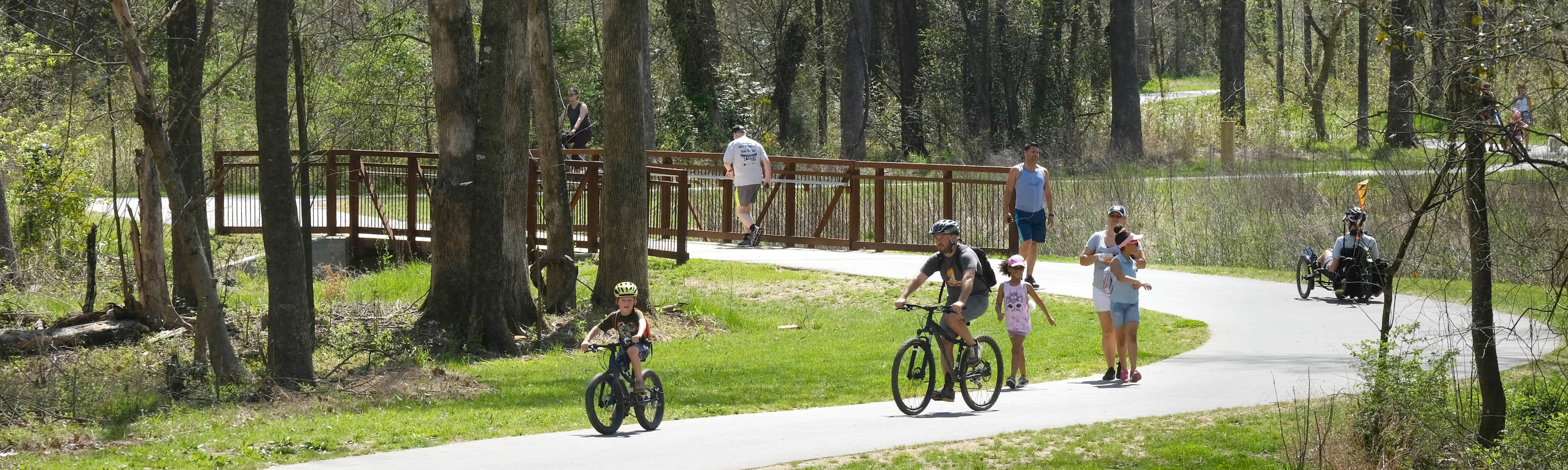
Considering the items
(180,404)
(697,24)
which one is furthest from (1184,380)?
(697,24)

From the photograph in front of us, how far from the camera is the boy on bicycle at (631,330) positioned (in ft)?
32.7

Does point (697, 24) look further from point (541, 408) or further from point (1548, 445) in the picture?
point (1548, 445)

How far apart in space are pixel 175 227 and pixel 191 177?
5064 millimetres

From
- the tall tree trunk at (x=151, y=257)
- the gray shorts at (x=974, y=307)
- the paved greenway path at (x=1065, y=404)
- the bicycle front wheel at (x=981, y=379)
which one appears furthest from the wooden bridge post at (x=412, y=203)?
the bicycle front wheel at (x=981, y=379)

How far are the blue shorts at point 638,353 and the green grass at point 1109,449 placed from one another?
5.95ft

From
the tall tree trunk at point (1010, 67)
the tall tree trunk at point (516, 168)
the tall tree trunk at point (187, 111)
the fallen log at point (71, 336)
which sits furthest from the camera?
the tall tree trunk at point (1010, 67)

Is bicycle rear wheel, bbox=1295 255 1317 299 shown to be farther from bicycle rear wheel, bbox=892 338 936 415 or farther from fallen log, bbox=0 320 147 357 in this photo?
fallen log, bbox=0 320 147 357

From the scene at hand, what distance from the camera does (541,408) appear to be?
11.1m

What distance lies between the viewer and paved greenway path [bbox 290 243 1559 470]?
8922 mm

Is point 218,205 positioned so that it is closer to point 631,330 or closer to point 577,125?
point 577,125

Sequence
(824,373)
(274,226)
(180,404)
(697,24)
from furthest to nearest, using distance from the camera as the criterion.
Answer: (697,24) < (824,373) < (274,226) < (180,404)

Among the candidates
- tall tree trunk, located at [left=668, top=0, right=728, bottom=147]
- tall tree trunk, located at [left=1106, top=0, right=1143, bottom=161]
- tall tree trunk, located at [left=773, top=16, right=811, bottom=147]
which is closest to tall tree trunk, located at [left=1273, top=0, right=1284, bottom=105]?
tall tree trunk, located at [left=1106, top=0, right=1143, bottom=161]

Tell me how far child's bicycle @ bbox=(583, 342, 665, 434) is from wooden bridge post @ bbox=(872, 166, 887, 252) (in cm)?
1281

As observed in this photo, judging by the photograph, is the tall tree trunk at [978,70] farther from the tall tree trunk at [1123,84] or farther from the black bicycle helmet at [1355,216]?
the black bicycle helmet at [1355,216]
